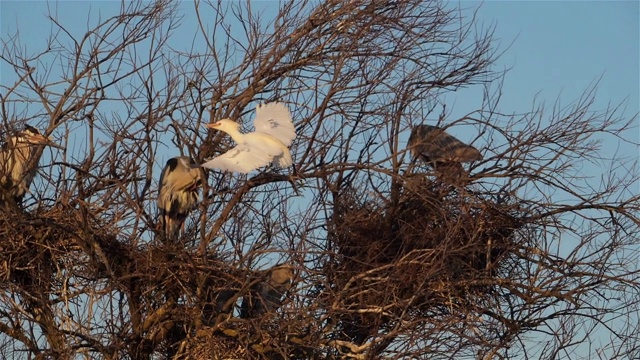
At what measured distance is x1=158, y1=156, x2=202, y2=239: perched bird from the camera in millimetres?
12227

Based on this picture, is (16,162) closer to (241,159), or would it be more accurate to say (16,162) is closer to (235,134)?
(235,134)

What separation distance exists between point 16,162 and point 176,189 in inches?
59.7

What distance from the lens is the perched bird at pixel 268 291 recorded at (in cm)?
1026

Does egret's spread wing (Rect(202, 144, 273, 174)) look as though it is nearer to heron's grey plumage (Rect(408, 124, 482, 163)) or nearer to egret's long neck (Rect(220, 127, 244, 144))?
egret's long neck (Rect(220, 127, 244, 144))

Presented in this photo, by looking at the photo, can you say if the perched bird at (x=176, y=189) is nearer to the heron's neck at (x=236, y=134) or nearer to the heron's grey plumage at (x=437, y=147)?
the heron's neck at (x=236, y=134)

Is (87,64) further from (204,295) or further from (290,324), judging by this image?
(290,324)

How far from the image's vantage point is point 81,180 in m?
10.8

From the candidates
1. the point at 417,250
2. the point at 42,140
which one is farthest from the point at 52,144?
the point at 417,250

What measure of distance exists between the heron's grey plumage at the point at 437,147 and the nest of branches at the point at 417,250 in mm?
391

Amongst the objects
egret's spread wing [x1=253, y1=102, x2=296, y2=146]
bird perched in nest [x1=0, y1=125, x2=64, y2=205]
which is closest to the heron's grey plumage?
egret's spread wing [x1=253, y1=102, x2=296, y2=146]

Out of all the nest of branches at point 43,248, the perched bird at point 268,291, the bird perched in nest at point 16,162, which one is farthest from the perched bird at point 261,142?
the bird perched in nest at point 16,162

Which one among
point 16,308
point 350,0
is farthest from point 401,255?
point 16,308

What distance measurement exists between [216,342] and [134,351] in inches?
31.0

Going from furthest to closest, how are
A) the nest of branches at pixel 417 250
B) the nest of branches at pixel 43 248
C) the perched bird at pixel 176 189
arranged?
the perched bird at pixel 176 189 → the nest of branches at pixel 43 248 → the nest of branches at pixel 417 250
